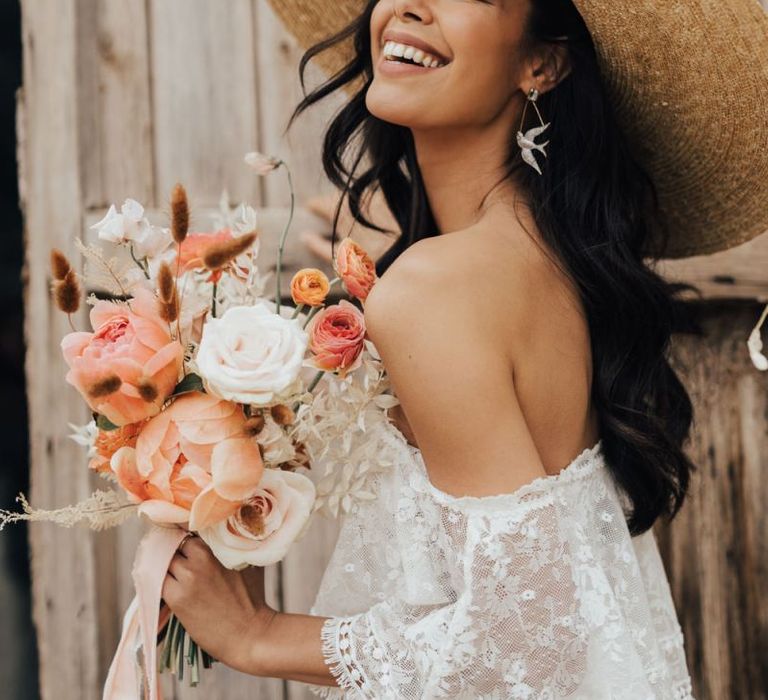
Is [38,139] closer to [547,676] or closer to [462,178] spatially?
[462,178]

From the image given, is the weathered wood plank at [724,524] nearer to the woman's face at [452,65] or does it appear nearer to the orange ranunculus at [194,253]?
the woman's face at [452,65]

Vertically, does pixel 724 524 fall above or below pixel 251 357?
below

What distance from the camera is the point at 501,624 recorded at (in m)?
1.29

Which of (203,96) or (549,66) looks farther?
(203,96)

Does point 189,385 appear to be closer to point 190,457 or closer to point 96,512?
point 190,457

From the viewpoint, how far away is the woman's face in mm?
1500

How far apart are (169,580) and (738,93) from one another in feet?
3.76

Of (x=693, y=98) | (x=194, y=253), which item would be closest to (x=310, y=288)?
(x=194, y=253)

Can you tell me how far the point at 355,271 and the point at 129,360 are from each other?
35 cm

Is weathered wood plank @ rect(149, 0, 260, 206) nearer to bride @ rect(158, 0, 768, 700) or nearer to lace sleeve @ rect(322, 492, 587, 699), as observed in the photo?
bride @ rect(158, 0, 768, 700)

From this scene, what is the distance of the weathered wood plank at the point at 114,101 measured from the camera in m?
2.11

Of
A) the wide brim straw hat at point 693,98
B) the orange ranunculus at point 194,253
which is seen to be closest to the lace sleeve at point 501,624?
the orange ranunculus at point 194,253

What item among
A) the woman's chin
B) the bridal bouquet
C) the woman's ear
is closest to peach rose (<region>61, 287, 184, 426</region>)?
the bridal bouquet

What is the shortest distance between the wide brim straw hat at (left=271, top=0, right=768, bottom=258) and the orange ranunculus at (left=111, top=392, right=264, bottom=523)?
2.59 feet
